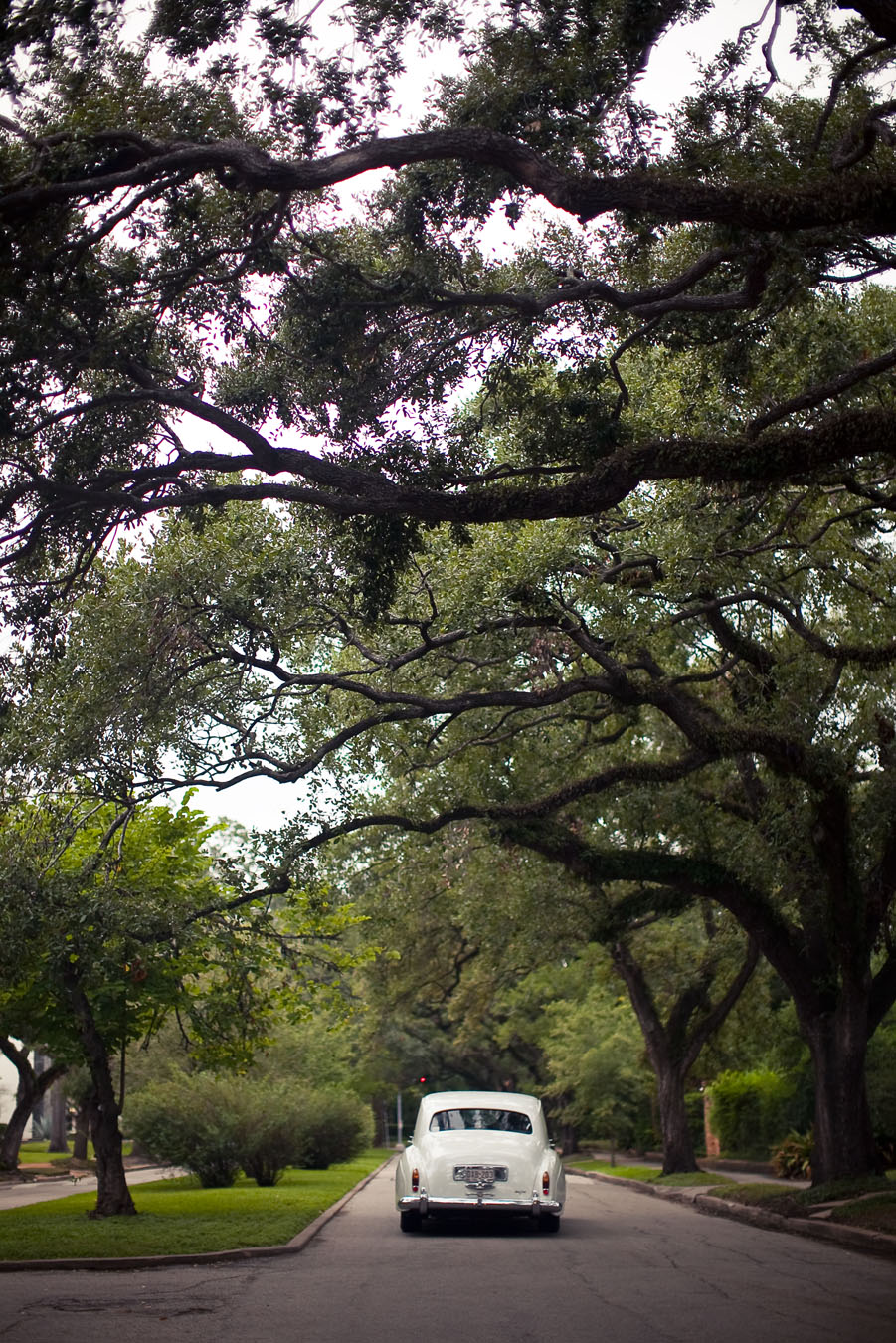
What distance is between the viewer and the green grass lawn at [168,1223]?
46.8 ft

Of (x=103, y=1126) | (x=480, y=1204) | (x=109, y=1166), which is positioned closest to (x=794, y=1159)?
(x=480, y=1204)

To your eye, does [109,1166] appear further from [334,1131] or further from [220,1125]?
[334,1131]

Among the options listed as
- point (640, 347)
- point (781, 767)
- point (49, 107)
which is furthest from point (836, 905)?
point (49, 107)

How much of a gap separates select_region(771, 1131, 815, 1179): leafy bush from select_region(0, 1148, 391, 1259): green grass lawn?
33.6 ft

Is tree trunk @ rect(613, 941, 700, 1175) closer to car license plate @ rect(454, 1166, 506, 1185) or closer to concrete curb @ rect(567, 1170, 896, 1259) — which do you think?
concrete curb @ rect(567, 1170, 896, 1259)

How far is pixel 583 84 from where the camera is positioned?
1084cm

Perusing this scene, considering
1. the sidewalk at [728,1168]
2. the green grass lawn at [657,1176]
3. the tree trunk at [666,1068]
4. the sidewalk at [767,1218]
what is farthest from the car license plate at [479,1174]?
the tree trunk at [666,1068]

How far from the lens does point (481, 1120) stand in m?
18.3

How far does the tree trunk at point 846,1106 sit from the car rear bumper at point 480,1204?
5.22 meters

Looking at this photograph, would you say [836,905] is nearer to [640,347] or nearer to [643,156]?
[640,347]

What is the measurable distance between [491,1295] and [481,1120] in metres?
7.92

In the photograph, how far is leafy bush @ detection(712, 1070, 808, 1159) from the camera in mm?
35031

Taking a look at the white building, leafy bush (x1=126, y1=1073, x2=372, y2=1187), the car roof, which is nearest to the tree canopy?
the car roof

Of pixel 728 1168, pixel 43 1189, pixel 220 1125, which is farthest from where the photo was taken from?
pixel 728 1168
